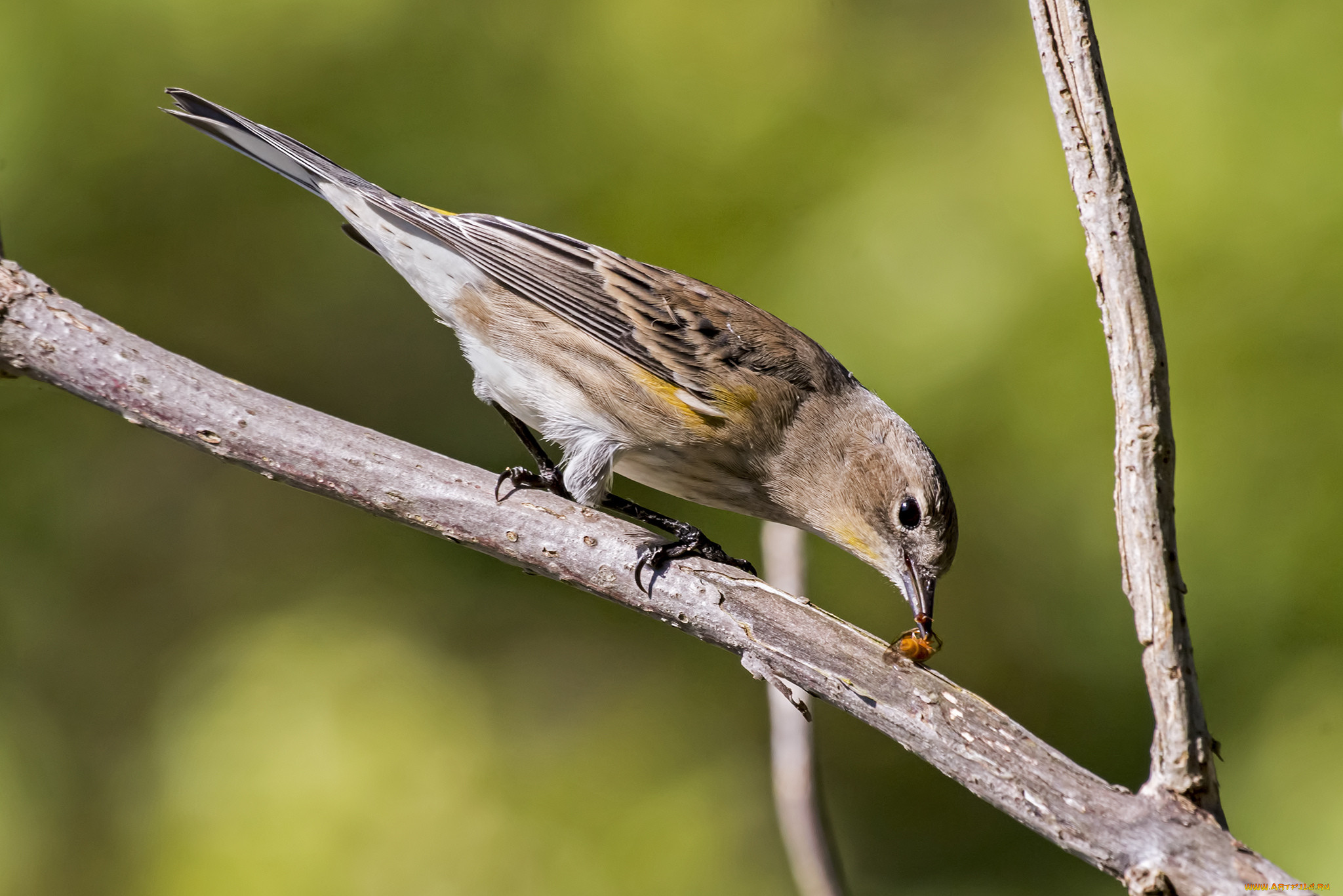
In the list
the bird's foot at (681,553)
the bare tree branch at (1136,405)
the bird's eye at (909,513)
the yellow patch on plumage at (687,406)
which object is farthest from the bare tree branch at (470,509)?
the bird's eye at (909,513)

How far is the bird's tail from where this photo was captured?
6.70 ft

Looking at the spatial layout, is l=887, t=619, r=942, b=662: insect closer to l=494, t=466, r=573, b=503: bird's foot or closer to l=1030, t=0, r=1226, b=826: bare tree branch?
l=1030, t=0, r=1226, b=826: bare tree branch

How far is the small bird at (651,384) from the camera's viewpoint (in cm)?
219

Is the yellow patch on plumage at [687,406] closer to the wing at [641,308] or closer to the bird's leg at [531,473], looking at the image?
the wing at [641,308]

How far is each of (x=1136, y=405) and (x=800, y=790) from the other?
955 mm

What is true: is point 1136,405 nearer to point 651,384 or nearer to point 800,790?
point 800,790

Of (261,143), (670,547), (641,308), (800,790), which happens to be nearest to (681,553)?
(670,547)

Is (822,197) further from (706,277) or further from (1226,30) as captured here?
(1226,30)

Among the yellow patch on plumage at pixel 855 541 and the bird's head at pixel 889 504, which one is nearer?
the bird's head at pixel 889 504

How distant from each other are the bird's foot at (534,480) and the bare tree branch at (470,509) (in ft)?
0.09

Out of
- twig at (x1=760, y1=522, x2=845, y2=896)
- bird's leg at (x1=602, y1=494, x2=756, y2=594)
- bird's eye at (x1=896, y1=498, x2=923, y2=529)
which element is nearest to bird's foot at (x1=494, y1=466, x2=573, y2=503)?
bird's leg at (x1=602, y1=494, x2=756, y2=594)

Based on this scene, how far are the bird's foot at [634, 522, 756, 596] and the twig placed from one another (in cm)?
10

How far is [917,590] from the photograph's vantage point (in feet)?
6.98

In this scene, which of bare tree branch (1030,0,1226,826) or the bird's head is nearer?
bare tree branch (1030,0,1226,826)
